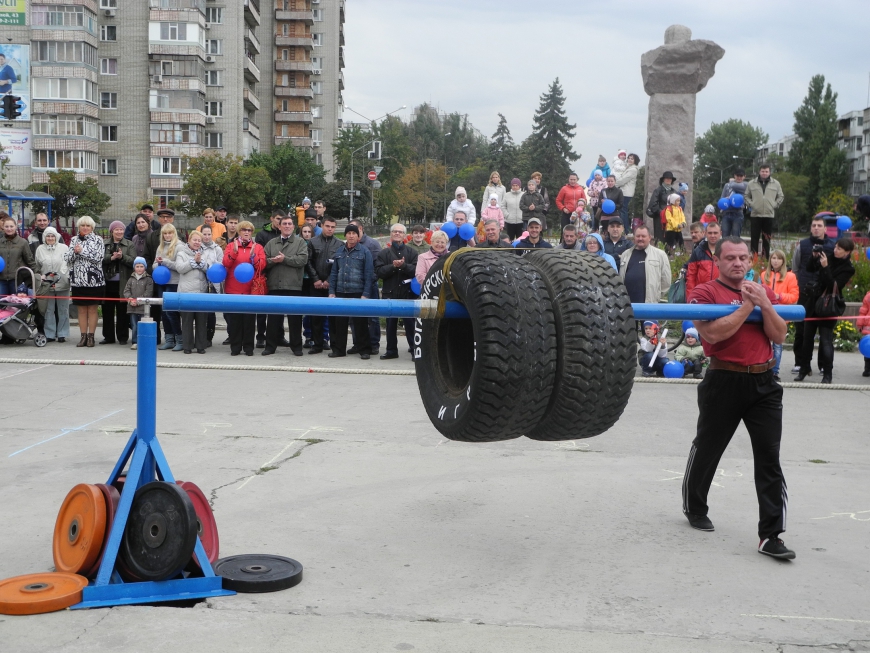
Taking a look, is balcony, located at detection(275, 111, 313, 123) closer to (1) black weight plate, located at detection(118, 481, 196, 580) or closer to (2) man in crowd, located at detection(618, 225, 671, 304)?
(2) man in crowd, located at detection(618, 225, 671, 304)

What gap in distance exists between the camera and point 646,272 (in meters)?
11.8

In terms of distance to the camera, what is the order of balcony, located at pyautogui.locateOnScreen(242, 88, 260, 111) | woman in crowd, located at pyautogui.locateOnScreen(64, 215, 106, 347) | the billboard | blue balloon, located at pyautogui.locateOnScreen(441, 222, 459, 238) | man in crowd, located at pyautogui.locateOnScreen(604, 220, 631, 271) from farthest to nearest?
1. balcony, located at pyautogui.locateOnScreen(242, 88, 260, 111)
2. the billboard
3. woman in crowd, located at pyautogui.locateOnScreen(64, 215, 106, 347)
4. blue balloon, located at pyautogui.locateOnScreen(441, 222, 459, 238)
5. man in crowd, located at pyautogui.locateOnScreen(604, 220, 631, 271)

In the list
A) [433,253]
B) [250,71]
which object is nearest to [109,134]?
[250,71]

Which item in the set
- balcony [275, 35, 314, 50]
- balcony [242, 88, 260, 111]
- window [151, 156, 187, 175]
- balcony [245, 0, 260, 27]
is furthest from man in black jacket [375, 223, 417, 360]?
balcony [275, 35, 314, 50]

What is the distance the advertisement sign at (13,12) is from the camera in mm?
63812

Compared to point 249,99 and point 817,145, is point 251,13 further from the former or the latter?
point 817,145

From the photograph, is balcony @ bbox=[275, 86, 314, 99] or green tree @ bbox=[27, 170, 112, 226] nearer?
green tree @ bbox=[27, 170, 112, 226]

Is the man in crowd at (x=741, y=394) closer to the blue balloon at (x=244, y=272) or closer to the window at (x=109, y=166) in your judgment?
the blue balloon at (x=244, y=272)

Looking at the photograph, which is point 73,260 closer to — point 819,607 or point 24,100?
point 819,607

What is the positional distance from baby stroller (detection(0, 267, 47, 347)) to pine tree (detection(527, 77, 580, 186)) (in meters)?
74.8

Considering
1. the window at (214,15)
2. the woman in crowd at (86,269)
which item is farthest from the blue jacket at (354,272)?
the window at (214,15)

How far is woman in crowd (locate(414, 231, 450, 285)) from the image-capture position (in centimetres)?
1212

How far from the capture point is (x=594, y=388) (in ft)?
14.6

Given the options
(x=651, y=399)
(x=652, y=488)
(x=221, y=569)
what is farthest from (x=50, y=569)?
(x=651, y=399)
